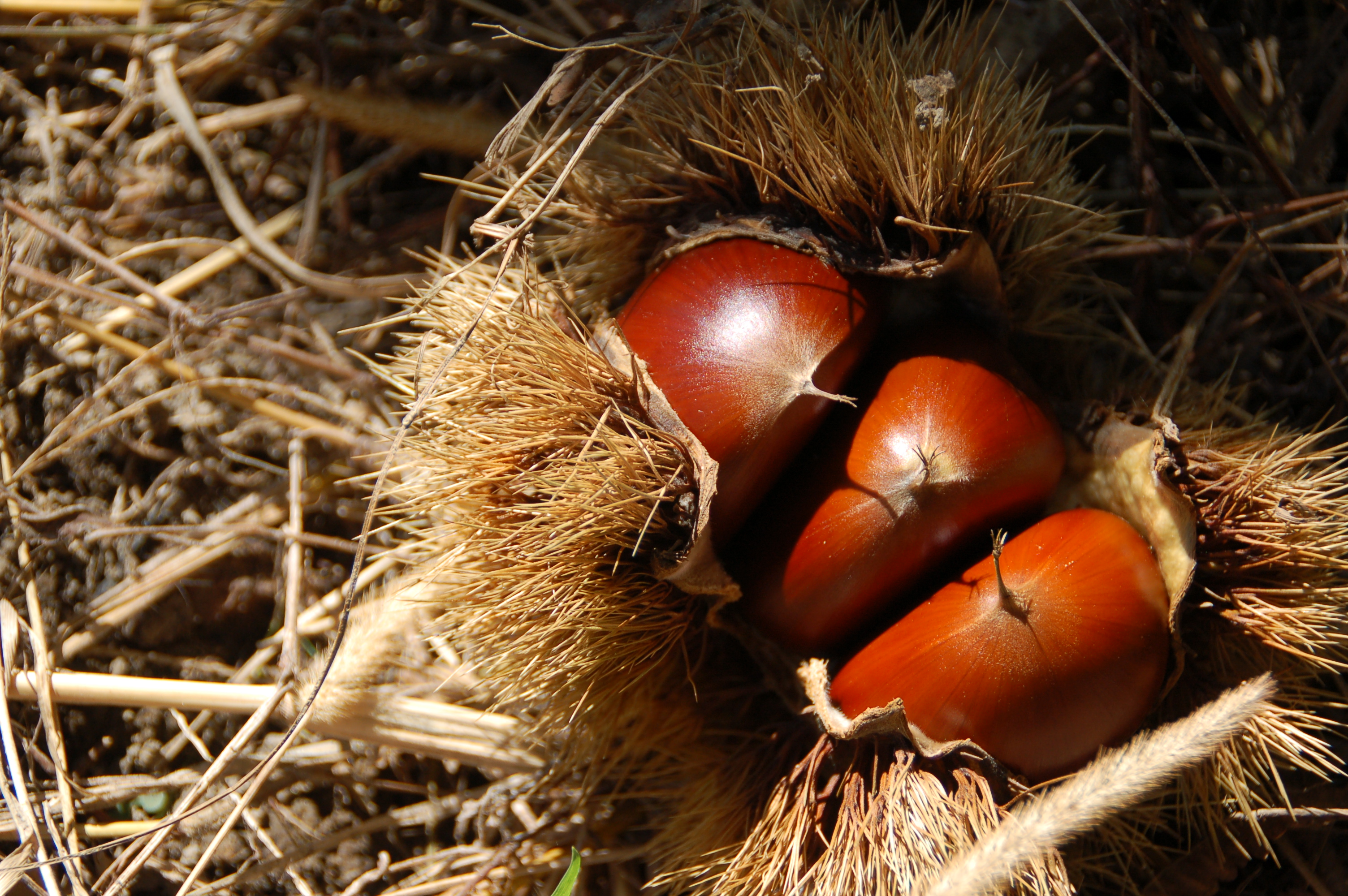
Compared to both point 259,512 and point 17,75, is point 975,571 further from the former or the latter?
point 17,75

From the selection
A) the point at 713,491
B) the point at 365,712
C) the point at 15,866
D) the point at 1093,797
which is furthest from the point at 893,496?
the point at 15,866

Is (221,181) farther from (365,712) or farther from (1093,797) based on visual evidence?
(1093,797)

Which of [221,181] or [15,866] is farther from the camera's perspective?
[221,181]

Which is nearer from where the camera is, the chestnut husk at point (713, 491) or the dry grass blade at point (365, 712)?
the chestnut husk at point (713, 491)

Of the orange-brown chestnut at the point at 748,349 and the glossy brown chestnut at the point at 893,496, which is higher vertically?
the orange-brown chestnut at the point at 748,349

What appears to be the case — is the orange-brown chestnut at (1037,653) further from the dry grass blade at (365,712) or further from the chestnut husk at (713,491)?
the dry grass blade at (365,712)

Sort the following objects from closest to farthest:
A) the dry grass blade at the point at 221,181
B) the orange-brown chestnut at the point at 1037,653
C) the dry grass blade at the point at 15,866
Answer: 1. the orange-brown chestnut at the point at 1037,653
2. the dry grass blade at the point at 15,866
3. the dry grass blade at the point at 221,181

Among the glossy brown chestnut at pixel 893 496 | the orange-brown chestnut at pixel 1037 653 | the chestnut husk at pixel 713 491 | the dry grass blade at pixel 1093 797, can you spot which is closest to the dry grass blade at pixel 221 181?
the chestnut husk at pixel 713 491
